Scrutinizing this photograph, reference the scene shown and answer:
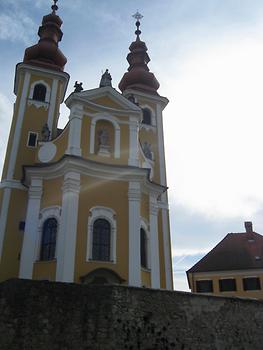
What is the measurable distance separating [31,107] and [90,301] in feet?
48.4

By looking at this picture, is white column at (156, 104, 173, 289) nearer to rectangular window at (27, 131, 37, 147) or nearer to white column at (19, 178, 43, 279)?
white column at (19, 178, 43, 279)

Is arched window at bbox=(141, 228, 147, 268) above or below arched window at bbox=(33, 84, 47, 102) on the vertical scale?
below

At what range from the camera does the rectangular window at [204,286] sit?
27.0 meters

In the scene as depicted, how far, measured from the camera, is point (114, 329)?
34.6 ft

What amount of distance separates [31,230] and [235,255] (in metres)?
15.5

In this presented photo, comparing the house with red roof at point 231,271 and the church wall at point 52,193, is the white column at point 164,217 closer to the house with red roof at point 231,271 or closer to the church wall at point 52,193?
the church wall at point 52,193

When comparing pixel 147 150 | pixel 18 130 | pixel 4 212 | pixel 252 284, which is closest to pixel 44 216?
pixel 4 212

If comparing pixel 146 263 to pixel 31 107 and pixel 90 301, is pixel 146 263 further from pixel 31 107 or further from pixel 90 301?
pixel 31 107

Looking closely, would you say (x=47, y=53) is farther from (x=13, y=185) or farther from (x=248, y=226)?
(x=248, y=226)

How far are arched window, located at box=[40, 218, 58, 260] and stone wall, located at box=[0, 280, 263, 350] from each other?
22.4 feet

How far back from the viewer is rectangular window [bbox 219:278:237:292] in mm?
26812

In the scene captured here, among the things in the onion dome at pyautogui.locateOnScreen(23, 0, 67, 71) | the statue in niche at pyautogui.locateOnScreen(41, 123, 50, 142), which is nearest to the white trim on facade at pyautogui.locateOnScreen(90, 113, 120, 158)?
the statue in niche at pyautogui.locateOnScreen(41, 123, 50, 142)

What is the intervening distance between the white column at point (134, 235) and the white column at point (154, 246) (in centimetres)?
120

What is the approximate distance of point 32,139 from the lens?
22141 mm
